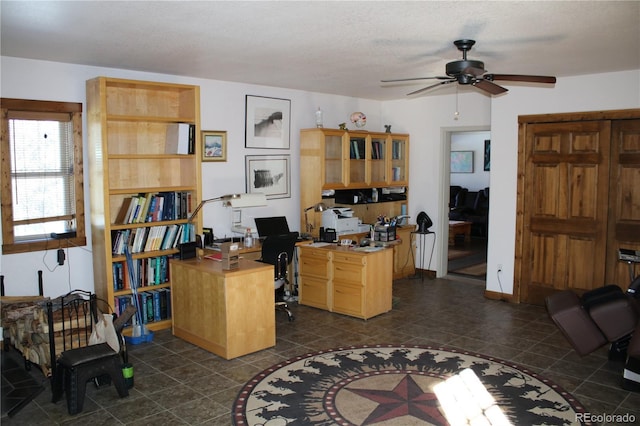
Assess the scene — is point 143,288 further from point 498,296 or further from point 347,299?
point 498,296

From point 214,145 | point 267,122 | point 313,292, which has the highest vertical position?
point 267,122

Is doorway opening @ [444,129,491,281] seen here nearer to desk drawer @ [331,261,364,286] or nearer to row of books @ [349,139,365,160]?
row of books @ [349,139,365,160]

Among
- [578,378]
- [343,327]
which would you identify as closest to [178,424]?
[343,327]

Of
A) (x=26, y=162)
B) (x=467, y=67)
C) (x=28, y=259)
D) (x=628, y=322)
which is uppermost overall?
(x=467, y=67)

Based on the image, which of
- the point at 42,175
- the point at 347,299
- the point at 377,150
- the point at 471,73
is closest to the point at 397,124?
the point at 377,150

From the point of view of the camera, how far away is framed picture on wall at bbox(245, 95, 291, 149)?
670cm

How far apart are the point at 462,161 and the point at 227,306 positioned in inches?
366

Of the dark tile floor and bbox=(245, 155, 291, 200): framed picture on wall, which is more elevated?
bbox=(245, 155, 291, 200): framed picture on wall

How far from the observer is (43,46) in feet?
14.8

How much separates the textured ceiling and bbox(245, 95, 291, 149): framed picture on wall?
768mm

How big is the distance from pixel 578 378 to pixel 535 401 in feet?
2.24

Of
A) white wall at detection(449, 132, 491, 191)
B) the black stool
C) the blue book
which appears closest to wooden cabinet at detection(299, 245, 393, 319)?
the blue book

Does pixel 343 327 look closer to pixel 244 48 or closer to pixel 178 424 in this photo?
pixel 178 424

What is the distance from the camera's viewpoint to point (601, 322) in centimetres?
423
